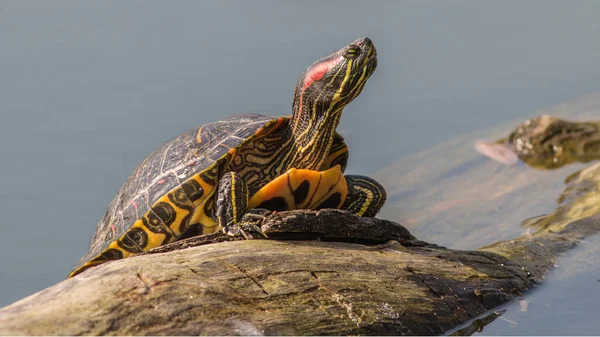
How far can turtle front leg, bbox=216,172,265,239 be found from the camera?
13.0 ft

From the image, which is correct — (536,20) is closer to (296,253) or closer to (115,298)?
(296,253)

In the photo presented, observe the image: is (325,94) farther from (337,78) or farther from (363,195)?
(363,195)

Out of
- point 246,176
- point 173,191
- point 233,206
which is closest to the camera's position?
point 233,206

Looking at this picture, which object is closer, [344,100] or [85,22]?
[344,100]

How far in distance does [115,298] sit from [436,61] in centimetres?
598

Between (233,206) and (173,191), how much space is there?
45cm

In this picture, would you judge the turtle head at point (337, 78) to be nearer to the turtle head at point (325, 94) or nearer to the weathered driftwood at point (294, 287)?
the turtle head at point (325, 94)

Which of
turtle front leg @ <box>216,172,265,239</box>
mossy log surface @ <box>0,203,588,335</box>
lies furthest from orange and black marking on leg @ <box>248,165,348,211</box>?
mossy log surface @ <box>0,203,588,335</box>

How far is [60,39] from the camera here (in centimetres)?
802

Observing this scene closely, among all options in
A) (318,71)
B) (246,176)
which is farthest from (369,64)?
(246,176)

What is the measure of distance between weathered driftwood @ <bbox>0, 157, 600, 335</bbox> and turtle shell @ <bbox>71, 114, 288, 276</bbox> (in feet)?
1.66

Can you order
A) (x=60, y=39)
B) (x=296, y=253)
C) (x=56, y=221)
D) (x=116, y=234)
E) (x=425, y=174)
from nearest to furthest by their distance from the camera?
1. (x=296, y=253)
2. (x=116, y=234)
3. (x=56, y=221)
4. (x=425, y=174)
5. (x=60, y=39)

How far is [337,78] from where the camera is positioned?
4.54 m

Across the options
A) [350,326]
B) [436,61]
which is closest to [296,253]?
[350,326]
